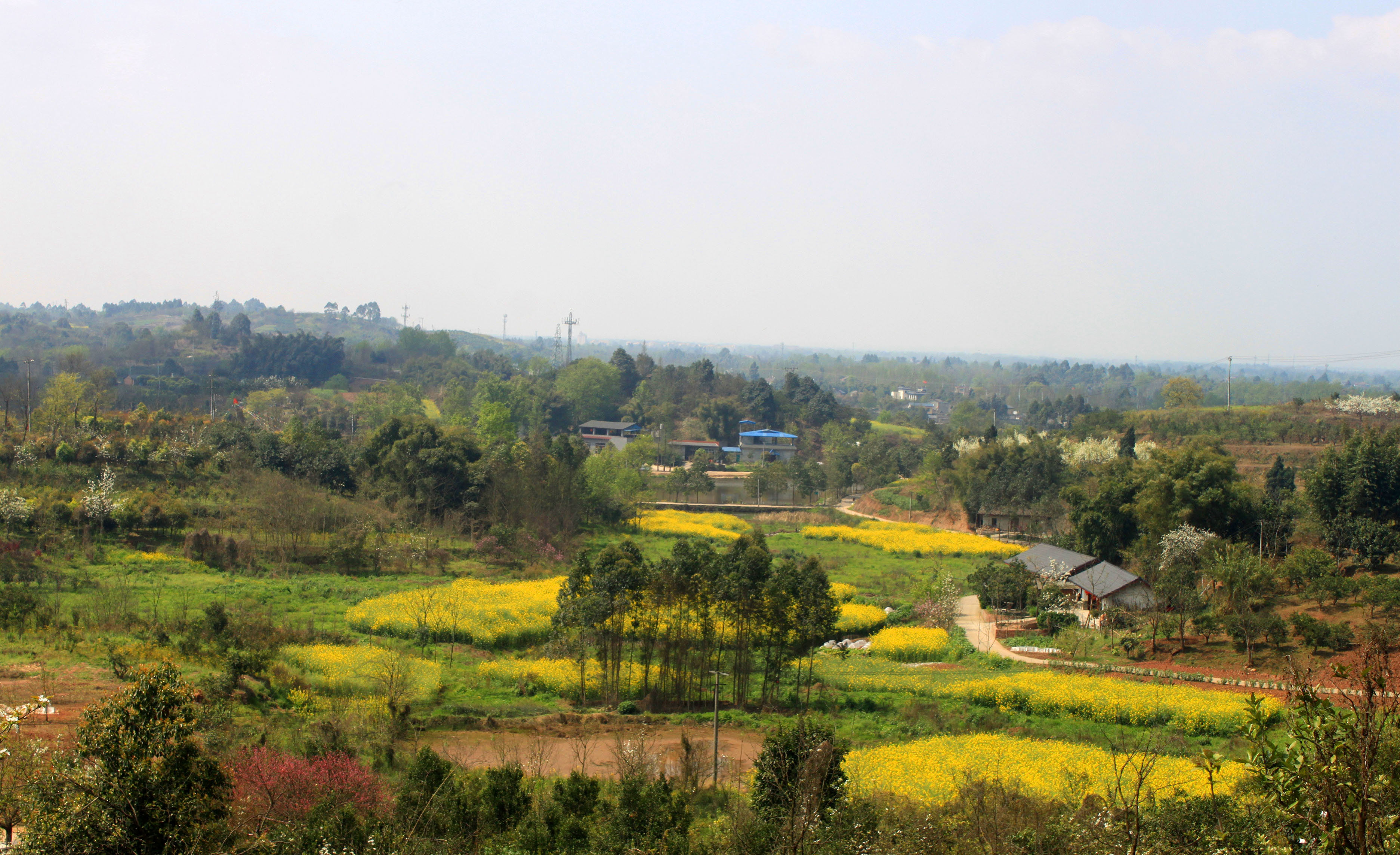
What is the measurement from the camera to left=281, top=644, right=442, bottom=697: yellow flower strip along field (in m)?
17.8

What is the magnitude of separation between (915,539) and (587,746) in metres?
27.7

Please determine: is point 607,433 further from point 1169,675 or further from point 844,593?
point 1169,675

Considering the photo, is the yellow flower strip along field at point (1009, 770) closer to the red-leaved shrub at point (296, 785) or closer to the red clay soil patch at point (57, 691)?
the red-leaved shrub at point (296, 785)

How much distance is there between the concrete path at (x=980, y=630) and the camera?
23.4 m

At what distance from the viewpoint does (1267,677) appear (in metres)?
20.1

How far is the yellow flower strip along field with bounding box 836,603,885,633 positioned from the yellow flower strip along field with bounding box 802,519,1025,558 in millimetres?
10731

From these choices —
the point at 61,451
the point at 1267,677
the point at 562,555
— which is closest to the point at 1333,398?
the point at 1267,677

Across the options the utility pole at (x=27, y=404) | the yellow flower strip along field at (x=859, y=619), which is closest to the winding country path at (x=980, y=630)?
the yellow flower strip along field at (x=859, y=619)

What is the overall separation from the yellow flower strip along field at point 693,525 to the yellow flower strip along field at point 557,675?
64.4 feet

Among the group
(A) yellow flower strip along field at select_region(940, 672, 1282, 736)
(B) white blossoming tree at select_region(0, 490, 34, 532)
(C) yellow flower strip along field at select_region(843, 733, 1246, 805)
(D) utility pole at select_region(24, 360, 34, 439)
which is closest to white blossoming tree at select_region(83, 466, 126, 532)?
(B) white blossoming tree at select_region(0, 490, 34, 532)

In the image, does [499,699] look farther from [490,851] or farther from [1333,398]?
[1333,398]

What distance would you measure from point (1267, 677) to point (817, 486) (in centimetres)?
3591

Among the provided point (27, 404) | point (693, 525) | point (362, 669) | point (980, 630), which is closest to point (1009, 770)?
point (980, 630)

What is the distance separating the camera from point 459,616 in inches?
943
